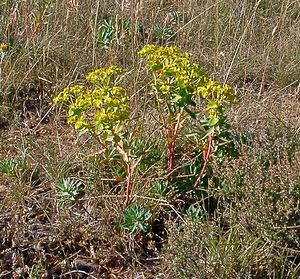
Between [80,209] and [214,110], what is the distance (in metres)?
0.73

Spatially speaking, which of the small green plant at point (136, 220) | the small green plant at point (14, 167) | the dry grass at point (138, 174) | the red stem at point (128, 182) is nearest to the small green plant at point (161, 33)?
the dry grass at point (138, 174)

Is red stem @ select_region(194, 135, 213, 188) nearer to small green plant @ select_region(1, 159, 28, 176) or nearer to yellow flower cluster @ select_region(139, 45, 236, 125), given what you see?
yellow flower cluster @ select_region(139, 45, 236, 125)

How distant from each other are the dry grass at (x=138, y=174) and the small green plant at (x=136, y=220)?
0.06m

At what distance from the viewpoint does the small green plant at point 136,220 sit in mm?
2305

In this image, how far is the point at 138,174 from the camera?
2537 mm

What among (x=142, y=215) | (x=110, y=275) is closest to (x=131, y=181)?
(x=142, y=215)

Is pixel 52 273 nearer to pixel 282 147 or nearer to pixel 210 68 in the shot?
pixel 282 147

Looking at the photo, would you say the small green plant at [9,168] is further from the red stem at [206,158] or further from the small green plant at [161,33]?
the small green plant at [161,33]

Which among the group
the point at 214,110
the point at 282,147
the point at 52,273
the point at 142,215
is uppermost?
the point at 214,110

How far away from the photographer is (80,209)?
8.23ft

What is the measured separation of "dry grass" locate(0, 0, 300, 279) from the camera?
7.07ft

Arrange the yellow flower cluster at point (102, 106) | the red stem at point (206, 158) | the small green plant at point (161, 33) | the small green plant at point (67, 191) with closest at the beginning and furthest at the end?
1. the yellow flower cluster at point (102, 106)
2. the red stem at point (206, 158)
3. the small green plant at point (67, 191)
4. the small green plant at point (161, 33)

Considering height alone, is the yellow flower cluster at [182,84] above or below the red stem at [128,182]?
above

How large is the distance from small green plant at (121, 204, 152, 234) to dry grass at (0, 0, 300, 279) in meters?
0.06
